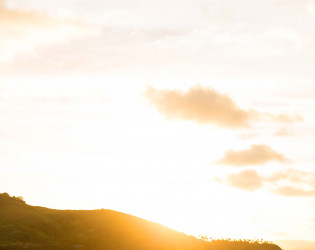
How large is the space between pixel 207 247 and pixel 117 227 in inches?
454

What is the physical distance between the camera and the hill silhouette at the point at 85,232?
194 ft

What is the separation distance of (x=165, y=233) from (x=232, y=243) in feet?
28.7

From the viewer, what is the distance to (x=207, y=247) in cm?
6444

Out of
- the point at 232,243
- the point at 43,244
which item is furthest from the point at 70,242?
the point at 232,243

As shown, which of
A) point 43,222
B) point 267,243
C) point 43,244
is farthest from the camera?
point 267,243

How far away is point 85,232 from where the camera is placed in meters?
62.8

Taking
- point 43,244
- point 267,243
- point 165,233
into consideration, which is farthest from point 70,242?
point 267,243

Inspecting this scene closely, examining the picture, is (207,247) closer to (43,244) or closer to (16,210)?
(43,244)

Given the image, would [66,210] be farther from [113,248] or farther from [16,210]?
[113,248]

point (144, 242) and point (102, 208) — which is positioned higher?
point (102, 208)

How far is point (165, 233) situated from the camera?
6694cm

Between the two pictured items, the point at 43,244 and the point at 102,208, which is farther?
the point at 102,208

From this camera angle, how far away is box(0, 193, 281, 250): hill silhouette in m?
59.3

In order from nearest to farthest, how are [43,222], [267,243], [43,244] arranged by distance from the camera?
1. [43,244]
2. [43,222]
3. [267,243]
